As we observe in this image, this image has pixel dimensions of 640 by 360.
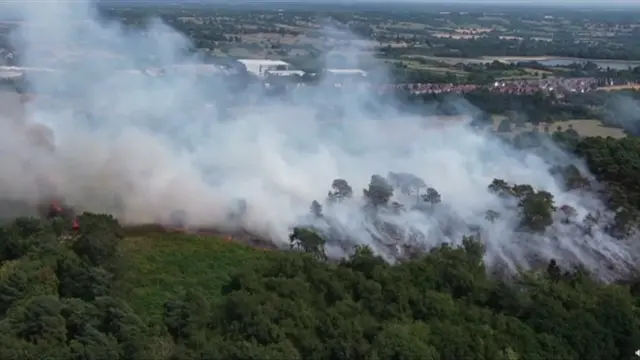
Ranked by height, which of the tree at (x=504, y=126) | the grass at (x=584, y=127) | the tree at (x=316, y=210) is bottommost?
the grass at (x=584, y=127)

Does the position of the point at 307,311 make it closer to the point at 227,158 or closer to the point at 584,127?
the point at 227,158

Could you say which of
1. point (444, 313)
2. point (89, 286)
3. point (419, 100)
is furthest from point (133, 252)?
point (419, 100)

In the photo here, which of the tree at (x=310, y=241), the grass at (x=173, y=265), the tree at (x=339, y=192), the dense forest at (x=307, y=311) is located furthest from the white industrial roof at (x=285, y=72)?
the dense forest at (x=307, y=311)

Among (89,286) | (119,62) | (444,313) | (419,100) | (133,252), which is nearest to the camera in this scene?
(444,313)

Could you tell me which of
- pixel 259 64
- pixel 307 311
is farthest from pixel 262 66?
pixel 307 311

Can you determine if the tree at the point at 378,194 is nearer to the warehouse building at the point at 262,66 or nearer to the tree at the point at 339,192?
the tree at the point at 339,192

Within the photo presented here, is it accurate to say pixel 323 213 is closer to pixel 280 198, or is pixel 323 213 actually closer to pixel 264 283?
pixel 280 198
